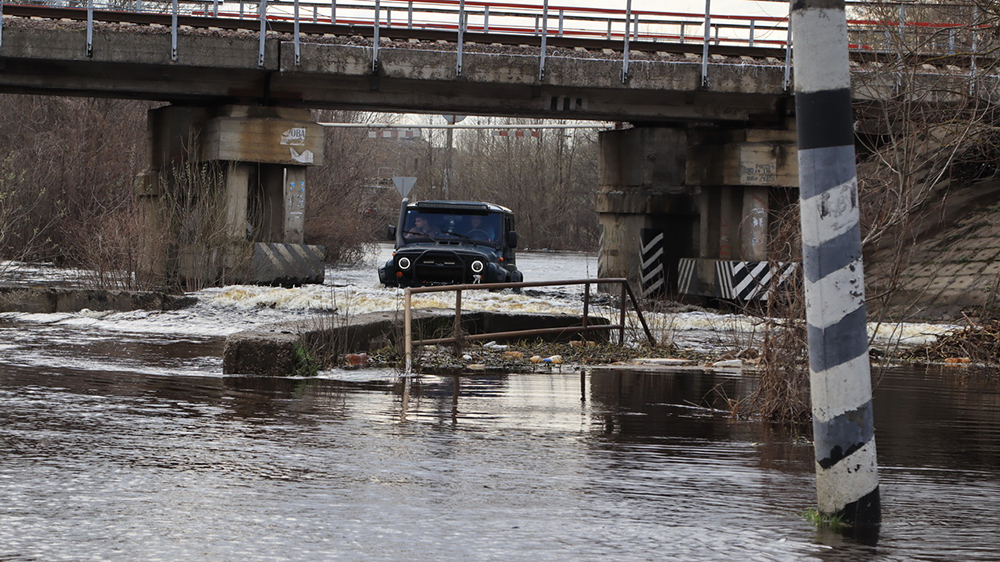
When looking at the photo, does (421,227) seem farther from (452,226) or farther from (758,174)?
(758,174)

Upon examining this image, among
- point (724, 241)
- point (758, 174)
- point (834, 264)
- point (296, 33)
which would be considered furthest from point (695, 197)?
point (834, 264)

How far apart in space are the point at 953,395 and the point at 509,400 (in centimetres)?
421

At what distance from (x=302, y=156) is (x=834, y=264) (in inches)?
853

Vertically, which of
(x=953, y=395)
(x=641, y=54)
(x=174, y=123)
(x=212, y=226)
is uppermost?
(x=641, y=54)

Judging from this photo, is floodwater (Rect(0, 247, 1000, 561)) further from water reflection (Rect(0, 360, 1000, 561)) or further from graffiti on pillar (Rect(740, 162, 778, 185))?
graffiti on pillar (Rect(740, 162, 778, 185))

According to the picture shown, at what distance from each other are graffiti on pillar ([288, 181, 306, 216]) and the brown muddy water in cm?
1566

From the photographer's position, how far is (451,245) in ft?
81.1

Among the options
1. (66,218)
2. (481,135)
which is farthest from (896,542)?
(481,135)

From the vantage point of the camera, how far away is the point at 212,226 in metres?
22.9

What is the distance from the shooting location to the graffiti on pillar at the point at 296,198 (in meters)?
26.5

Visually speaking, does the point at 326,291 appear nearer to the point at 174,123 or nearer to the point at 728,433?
the point at 174,123

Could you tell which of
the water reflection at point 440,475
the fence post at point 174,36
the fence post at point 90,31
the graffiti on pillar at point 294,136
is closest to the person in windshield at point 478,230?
the graffiti on pillar at point 294,136

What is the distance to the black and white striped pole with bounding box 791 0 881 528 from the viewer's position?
5305mm

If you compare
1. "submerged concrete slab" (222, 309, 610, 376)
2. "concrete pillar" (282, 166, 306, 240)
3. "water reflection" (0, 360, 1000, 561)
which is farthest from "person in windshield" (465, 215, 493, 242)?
"water reflection" (0, 360, 1000, 561)
